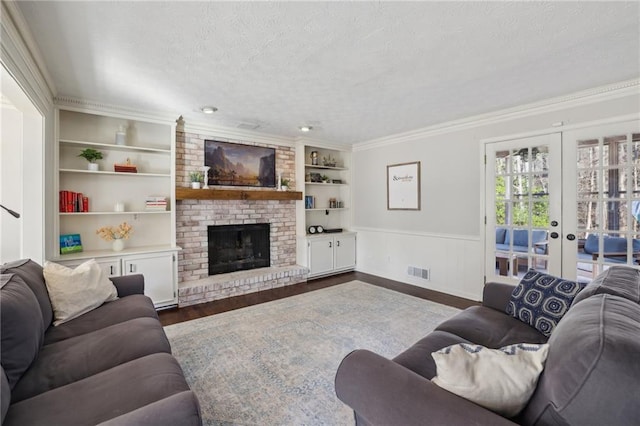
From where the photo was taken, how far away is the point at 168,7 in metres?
1.67

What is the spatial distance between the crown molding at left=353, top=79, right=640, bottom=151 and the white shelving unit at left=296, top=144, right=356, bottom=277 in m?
1.26

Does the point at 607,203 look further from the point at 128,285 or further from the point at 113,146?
the point at 113,146

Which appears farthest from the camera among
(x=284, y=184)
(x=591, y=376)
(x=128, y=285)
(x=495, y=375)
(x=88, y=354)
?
(x=284, y=184)

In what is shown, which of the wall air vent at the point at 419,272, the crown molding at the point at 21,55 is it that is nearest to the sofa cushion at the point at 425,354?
the wall air vent at the point at 419,272

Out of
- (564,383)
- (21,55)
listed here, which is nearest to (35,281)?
(21,55)

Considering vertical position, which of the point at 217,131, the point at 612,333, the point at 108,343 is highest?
the point at 217,131

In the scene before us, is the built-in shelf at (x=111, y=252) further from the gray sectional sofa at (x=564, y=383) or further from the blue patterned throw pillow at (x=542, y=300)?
the blue patterned throw pillow at (x=542, y=300)

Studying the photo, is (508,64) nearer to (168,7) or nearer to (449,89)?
(449,89)

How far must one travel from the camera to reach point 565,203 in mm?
3115

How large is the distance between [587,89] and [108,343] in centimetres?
441

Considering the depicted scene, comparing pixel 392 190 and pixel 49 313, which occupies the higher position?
pixel 392 190

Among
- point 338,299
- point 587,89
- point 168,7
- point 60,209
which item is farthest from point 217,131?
point 587,89

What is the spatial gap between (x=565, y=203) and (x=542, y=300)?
5.89ft

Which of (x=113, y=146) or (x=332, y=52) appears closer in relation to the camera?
(x=332, y=52)
